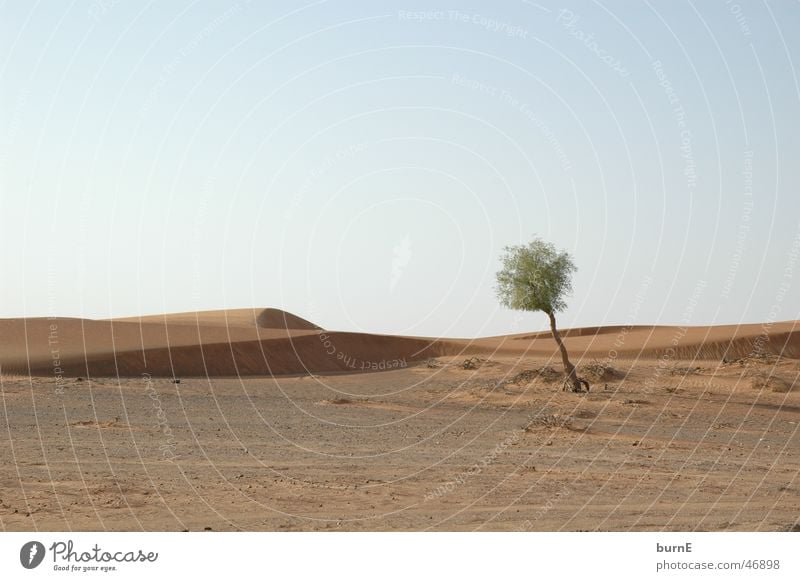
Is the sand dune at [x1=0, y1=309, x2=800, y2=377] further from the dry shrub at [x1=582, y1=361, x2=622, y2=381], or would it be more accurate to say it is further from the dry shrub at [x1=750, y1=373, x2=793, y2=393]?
the dry shrub at [x1=582, y1=361, x2=622, y2=381]

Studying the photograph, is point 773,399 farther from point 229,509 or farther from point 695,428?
point 229,509

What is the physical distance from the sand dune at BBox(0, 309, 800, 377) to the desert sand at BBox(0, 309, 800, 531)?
188 millimetres

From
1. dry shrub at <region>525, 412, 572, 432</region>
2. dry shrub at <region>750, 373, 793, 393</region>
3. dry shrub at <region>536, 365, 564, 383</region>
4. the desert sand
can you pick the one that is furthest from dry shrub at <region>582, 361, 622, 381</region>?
dry shrub at <region>525, 412, 572, 432</region>

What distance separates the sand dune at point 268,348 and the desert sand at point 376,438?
19 centimetres

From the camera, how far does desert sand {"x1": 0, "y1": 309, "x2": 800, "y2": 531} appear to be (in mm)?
14844

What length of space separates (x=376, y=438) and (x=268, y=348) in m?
22.6

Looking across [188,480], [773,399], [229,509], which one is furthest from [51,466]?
[773,399]

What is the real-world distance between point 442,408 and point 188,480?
13.8 metres

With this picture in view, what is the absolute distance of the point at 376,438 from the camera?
23562 mm

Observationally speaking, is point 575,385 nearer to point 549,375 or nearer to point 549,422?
point 549,375

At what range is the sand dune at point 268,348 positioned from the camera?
40594 mm

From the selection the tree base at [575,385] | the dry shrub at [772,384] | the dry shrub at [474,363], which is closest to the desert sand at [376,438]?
the dry shrub at [772,384]

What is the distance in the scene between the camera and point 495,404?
1209 inches
